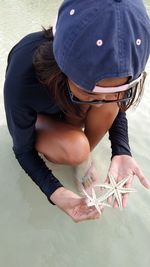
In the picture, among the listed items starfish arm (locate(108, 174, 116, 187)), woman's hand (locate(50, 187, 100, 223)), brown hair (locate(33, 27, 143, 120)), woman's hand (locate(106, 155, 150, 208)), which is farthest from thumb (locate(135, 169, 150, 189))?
brown hair (locate(33, 27, 143, 120))

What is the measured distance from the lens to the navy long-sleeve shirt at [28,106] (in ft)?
5.02

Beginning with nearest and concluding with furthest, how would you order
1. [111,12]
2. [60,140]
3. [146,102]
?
[111,12], [60,140], [146,102]

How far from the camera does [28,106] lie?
64.3 inches

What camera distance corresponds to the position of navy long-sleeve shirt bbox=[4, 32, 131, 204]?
1530mm

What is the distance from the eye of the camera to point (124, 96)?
139cm

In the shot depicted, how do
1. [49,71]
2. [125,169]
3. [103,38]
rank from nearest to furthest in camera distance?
[103,38], [49,71], [125,169]

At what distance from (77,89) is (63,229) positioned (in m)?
0.71

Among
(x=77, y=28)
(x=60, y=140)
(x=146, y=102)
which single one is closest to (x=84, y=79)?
(x=77, y=28)

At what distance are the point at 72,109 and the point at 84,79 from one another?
48cm

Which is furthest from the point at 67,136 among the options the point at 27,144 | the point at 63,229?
the point at 63,229

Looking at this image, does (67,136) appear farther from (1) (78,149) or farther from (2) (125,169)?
(2) (125,169)

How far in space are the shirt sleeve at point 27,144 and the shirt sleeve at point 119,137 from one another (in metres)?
0.31

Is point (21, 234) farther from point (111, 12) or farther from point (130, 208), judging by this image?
point (111, 12)

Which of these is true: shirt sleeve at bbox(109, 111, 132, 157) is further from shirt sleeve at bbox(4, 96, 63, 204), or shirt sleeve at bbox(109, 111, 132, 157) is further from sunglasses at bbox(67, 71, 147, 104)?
sunglasses at bbox(67, 71, 147, 104)
